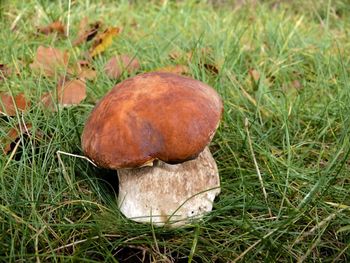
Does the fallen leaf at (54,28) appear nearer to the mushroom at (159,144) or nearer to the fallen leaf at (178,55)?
the fallen leaf at (178,55)

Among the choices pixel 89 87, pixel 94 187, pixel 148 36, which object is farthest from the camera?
pixel 148 36

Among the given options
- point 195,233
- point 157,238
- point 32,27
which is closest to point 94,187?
point 157,238

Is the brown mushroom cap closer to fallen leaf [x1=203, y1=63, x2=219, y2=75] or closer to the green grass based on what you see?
the green grass

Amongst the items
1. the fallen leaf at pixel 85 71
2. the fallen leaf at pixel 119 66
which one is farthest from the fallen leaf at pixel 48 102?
the fallen leaf at pixel 119 66

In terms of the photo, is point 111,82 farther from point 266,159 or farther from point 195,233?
point 195,233

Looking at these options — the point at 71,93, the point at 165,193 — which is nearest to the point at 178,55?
the point at 71,93

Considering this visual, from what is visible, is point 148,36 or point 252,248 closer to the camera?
point 252,248

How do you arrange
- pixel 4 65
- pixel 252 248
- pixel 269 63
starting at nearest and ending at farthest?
1. pixel 252 248
2. pixel 4 65
3. pixel 269 63

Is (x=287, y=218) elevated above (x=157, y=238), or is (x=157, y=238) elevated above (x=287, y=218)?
(x=287, y=218)
